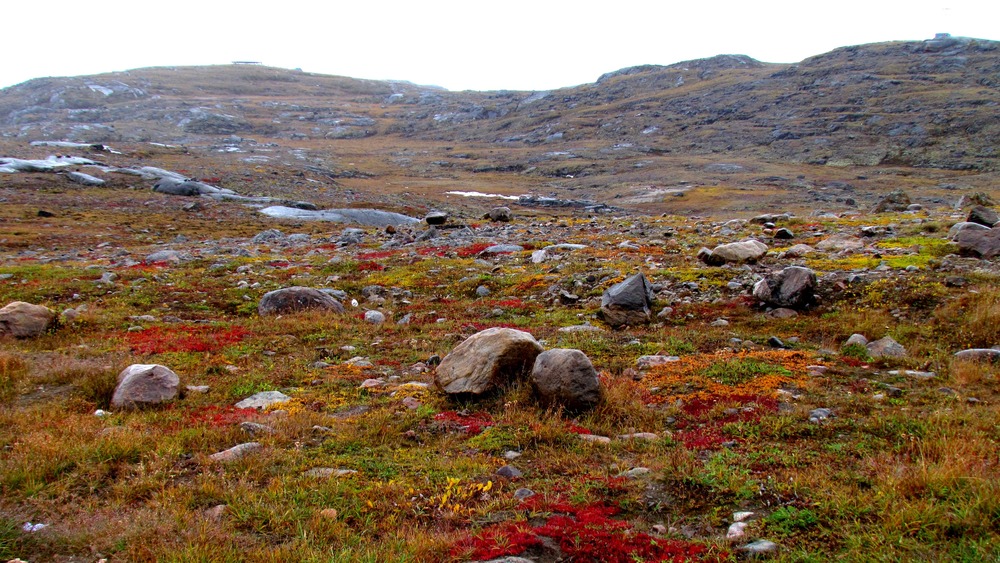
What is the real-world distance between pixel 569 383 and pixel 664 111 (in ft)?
396

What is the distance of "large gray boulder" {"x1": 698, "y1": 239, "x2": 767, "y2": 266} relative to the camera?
55.1 ft

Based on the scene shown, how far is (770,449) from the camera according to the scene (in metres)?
5.90

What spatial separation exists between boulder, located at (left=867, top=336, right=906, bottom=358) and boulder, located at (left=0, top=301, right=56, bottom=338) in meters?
15.9

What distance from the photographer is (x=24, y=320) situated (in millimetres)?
11312

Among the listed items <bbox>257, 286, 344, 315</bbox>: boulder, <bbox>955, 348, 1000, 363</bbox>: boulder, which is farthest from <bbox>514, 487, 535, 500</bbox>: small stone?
<bbox>257, 286, 344, 315</bbox>: boulder

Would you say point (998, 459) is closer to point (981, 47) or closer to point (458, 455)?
point (458, 455)

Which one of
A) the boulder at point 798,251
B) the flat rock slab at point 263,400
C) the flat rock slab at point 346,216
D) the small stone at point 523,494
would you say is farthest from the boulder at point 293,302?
the flat rock slab at point 346,216

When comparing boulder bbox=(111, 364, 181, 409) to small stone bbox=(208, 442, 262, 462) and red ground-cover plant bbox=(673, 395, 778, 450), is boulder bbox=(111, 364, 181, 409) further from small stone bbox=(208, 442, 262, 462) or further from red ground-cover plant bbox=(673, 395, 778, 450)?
red ground-cover plant bbox=(673, 395, 778, 450)

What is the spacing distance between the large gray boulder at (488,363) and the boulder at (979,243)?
12.8m

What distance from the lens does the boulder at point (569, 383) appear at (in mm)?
7379

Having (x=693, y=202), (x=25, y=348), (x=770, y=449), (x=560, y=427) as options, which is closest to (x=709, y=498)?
(x=770, y=449)

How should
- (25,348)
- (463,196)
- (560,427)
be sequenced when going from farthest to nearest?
(463,196), (25,348), (560,427)

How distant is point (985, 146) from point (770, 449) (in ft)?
300

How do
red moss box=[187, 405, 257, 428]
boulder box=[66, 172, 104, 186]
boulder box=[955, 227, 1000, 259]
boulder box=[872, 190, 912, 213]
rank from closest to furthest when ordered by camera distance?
red moss box=[187, 405, 257, 428], boulder box=[955, 227, 1000, 259], boulder box=[872, 190, 912, 213], boulder box=[66, 172, 104, 186]
